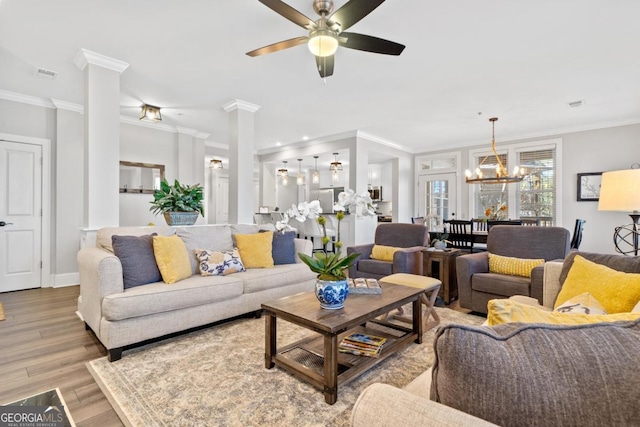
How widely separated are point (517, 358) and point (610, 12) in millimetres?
3227

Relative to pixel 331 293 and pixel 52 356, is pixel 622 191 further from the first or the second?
pixel 52 356

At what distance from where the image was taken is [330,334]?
1.75 metres

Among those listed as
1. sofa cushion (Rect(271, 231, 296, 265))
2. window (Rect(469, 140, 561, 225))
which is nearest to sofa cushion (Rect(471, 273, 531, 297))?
sofa cushion (Rect(271, 231, 296, 265))

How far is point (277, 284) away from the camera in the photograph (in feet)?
10.9

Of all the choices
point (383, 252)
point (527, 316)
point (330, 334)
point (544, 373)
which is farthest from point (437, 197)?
point (544, 373)

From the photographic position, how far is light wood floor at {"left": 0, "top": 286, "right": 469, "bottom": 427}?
181cm

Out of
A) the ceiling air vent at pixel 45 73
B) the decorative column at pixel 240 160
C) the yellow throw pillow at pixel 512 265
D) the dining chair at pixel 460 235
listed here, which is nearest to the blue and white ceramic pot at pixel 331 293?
the yellow throw pillow at pixel 512 265

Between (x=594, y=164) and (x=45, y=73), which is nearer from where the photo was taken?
(x=45, y=73)

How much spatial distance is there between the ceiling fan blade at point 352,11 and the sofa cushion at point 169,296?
2280 mm

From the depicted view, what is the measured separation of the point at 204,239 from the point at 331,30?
7.57ft

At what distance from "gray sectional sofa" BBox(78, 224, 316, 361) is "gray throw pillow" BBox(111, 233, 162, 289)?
7cm

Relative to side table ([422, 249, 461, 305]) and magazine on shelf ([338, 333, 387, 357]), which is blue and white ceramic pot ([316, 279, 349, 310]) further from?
side table ([422, 249, 461, 305])

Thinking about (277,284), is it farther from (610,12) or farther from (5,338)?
(610,12)

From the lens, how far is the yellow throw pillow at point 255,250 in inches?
136
